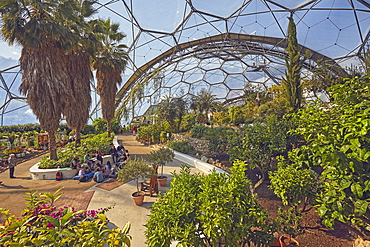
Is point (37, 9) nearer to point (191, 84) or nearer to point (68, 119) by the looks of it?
point (68, 119)

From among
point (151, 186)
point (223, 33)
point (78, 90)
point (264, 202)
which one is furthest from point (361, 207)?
point (223, 33)

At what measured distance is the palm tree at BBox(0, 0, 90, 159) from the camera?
8.09m

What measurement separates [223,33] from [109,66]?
15893mm

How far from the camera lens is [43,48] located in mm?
8984

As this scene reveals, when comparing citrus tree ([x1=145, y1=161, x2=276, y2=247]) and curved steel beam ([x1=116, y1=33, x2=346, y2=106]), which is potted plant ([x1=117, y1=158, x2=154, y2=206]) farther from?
curved steel beam ([x1=116, y1=33, x2=346, y2=106])

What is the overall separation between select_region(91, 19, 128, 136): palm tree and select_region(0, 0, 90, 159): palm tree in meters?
4.66

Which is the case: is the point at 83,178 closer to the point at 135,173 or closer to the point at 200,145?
the point at 135,173

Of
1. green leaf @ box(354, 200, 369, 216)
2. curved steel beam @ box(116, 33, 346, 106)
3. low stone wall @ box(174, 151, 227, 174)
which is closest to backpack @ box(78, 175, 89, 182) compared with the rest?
low stone wall @ box(174, 151, 227, 174)

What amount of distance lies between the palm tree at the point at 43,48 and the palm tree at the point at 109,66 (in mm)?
4655

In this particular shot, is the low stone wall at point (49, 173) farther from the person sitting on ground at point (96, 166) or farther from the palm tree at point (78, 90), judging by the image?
the palm tree at point (78, 90)

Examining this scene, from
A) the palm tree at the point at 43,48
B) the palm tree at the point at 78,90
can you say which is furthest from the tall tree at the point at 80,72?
the palm tree at the point at 43,48

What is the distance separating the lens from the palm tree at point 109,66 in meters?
14.6

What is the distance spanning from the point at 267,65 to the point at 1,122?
3821 centimetres

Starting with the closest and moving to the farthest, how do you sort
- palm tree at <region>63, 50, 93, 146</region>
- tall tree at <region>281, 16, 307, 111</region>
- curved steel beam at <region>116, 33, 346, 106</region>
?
tall tree at <region>281, 16, 307, 111</region> < palm tree at <region>63, 50, 93, 146</region> < curved steel beam at <region>116, 33, 346, 106</region>
